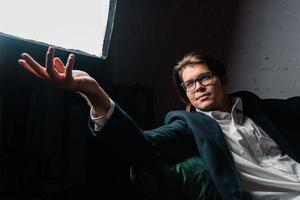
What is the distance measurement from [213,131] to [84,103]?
1.80 feet

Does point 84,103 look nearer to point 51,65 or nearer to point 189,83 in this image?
point 189,83

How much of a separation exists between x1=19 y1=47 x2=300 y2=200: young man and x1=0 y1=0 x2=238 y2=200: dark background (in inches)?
12.9

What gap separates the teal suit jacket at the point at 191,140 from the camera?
933mm

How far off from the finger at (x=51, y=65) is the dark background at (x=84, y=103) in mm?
378

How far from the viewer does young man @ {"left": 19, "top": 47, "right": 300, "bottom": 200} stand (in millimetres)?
905

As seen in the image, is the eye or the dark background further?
the eye

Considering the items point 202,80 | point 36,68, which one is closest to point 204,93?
point 202,80

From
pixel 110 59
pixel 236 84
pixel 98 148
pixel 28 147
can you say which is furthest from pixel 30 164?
pixel 236 84

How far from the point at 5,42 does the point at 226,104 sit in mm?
871

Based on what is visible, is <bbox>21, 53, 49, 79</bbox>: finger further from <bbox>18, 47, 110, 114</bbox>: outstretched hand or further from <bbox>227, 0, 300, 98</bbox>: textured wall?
<bbox>227, 0, 300, 98</bbox>: textured wall

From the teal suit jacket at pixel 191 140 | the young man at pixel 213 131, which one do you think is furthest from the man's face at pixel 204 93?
the teal suit jacket at pixel 191 140

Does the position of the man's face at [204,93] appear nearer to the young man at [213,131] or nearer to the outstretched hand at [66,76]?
the young man at [213,131]

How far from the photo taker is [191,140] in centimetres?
120

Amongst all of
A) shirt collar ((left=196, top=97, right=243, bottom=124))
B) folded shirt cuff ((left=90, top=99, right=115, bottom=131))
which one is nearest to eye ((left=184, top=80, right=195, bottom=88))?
shirt collar ((left=196, top=97, right=243, bottom=124))
